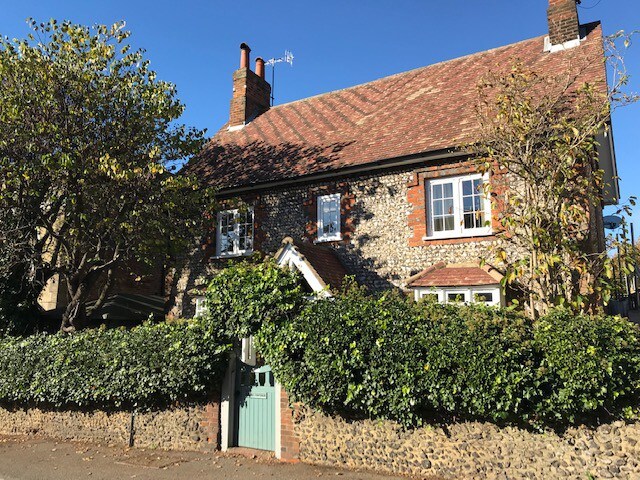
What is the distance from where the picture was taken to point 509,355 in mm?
6586

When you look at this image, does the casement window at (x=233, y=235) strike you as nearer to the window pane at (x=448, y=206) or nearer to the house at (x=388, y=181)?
the house at (x=388, y=181)

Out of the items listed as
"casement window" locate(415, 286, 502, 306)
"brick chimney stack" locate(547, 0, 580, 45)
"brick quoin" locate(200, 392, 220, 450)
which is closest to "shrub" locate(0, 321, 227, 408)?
"brick quoin" locate(200, 392, 220, 450)

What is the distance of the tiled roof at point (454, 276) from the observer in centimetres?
1060

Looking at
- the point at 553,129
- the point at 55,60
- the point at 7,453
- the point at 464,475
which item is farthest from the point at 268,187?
the point at 464,475

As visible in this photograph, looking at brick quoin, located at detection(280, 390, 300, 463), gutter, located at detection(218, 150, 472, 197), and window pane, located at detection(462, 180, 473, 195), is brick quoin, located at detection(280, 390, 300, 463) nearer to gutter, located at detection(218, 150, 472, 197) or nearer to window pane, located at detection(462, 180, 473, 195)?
gutter, located at detection(218, 150, 472, 197)

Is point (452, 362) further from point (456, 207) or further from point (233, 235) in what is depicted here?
point (233, 235)

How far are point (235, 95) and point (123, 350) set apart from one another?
13.0 metres

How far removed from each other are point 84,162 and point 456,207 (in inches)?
357

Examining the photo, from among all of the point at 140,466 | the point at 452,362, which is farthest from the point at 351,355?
Result: the point at 140,466

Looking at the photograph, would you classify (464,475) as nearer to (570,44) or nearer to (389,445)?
(389,445)

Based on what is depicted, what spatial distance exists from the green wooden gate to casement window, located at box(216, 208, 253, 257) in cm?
600

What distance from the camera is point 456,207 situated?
12156mm

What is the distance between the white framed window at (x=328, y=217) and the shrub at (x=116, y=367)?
5244mm

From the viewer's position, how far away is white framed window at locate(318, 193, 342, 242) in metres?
13.7
